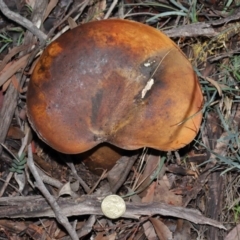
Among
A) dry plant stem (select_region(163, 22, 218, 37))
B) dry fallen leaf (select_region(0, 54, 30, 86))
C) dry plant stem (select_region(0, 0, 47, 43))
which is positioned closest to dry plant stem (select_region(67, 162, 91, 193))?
dry fallen leaf (select_region(0, 54, 30, 86))

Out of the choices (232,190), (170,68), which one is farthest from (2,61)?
(232,190)

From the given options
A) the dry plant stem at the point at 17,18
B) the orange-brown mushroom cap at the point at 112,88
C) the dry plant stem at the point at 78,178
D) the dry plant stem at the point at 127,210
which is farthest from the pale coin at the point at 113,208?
the dry plant stem at the point at 17,18

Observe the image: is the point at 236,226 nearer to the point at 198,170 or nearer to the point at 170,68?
the point at 198,170

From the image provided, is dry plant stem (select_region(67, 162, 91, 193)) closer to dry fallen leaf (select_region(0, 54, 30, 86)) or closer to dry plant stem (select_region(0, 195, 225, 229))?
dry plant stem (select_region(0, 195, 225, 229))

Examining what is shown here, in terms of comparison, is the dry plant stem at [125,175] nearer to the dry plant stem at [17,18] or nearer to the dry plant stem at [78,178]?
the dry plant stem at [78,178]

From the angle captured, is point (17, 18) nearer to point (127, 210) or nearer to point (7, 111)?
point (7, 111)

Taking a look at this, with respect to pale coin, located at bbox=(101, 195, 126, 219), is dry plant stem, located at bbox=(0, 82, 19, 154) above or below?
above
